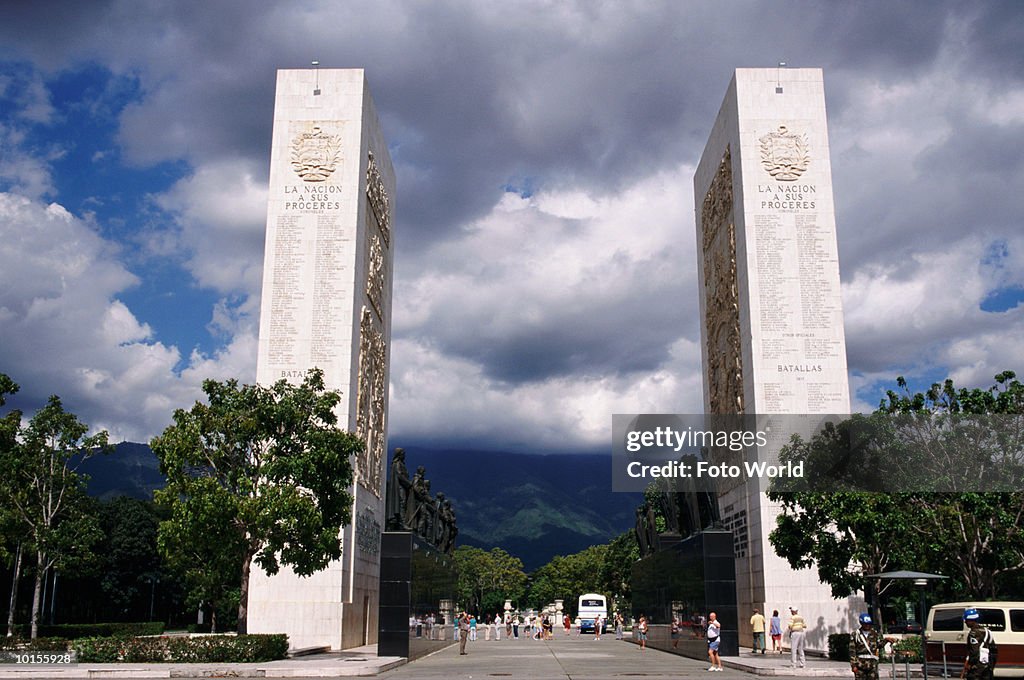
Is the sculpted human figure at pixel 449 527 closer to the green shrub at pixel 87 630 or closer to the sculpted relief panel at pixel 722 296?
the sculpted relief panel at pixel 722 296

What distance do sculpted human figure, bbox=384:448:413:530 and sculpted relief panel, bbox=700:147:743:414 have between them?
51.3 feet

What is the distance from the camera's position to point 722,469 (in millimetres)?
43844

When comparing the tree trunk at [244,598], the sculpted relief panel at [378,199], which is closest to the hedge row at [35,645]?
the tree trunk at [244,598]

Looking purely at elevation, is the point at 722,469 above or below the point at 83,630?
above

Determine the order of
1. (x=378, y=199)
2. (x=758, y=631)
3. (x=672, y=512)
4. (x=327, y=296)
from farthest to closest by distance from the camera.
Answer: (x=378, y=199), (x=672, y=512), (x=327, y=296), (x=758, y=631)

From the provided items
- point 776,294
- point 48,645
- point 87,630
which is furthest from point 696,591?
point 87,630

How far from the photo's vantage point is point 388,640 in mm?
28625

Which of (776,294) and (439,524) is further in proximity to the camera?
(439,524)

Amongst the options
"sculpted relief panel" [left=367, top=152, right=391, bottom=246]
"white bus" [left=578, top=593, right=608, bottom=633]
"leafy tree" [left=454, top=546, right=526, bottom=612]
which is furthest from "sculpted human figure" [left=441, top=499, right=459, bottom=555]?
"leafy tree" [left=454, top=546, right=526, bottom=612]

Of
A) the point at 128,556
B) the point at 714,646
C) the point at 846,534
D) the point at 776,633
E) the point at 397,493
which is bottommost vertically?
the point at 776,633

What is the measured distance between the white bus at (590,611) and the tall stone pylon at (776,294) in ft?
87.6

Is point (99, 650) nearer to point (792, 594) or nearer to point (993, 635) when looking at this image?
point (993, 635)

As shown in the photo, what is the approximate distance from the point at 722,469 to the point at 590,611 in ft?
98.0

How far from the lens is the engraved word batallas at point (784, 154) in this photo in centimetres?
4062
